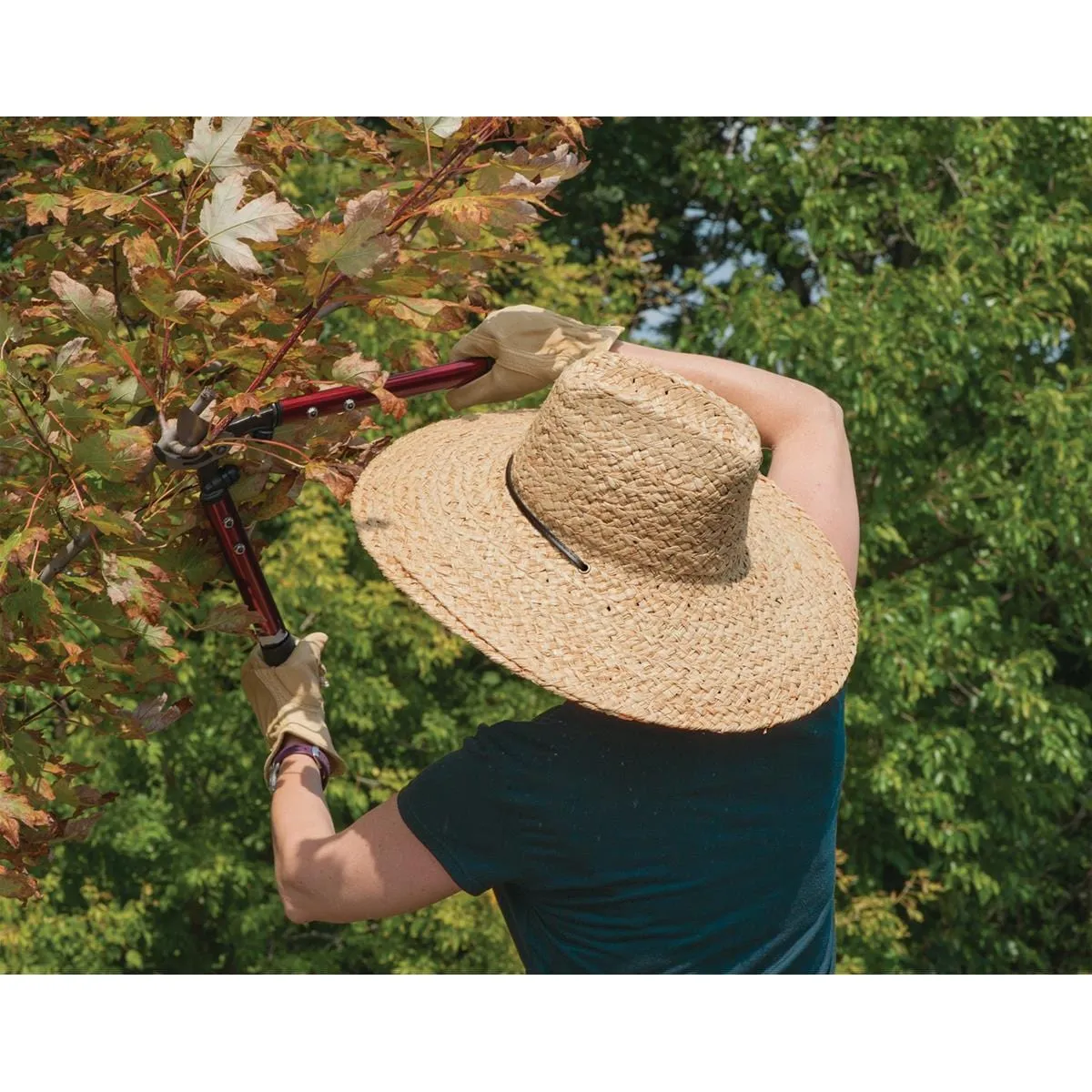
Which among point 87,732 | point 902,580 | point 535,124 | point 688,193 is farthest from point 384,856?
point 688,193

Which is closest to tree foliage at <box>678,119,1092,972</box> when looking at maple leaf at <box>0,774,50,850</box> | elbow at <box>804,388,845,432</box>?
elbow at <box>804,388,845,432</box>

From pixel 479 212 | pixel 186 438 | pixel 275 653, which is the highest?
pixel 479 212

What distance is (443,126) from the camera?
1.93 metres

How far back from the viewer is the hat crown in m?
1.81

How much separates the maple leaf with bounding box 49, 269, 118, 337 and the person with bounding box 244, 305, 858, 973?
1.35 ft

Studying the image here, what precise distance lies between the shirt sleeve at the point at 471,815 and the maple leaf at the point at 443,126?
803 millimetres

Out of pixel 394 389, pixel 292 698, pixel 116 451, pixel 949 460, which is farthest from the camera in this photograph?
pixel 949 460

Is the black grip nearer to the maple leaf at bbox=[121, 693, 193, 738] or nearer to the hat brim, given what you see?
the maple leaf at bbox=[121, 693, 193, 738]

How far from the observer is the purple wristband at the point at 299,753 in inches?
82.0

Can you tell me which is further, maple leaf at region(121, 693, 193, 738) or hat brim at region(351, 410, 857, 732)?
maple leaf at region(121, 693, 193, 738)

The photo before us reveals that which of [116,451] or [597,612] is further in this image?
[597,612]

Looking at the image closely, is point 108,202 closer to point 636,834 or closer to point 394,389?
point 394,389

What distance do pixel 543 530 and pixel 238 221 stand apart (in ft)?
1.77

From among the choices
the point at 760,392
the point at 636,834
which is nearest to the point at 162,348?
the point at 636,834
